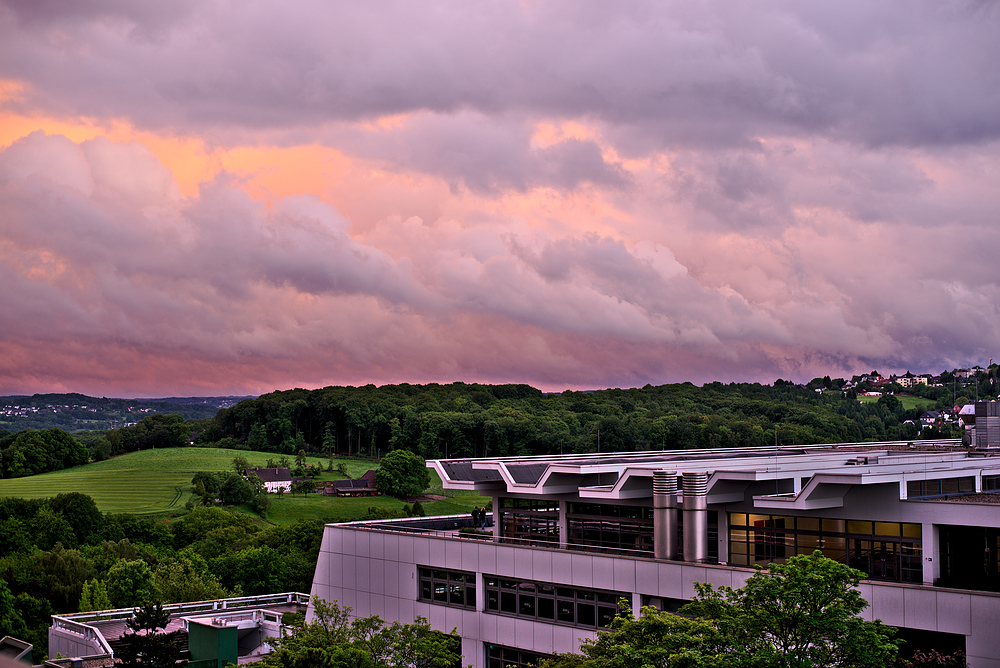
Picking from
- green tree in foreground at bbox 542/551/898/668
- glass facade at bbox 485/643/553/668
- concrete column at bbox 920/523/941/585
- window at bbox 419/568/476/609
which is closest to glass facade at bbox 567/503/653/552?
window at bbox 419/568/476/609

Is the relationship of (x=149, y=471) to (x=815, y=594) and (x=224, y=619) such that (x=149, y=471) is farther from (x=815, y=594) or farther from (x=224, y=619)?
(x=815, y=594)

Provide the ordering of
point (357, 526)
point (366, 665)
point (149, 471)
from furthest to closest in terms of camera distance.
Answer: point (149, 471), point (357, 526), point (366, 665)

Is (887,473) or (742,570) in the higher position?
(887,473)

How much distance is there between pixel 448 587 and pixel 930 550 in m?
23.2

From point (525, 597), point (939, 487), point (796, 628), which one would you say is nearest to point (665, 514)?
point (525, 597)

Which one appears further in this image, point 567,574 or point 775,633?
point 567,574

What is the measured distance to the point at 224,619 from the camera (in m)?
59.2

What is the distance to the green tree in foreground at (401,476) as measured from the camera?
17238 cm

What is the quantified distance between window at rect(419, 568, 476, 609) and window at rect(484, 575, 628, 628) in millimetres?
1172

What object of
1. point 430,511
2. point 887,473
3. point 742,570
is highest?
point 887,473

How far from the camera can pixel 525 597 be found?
4234 centimetres

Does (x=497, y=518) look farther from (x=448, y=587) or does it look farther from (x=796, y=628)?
(x=796, y=628)

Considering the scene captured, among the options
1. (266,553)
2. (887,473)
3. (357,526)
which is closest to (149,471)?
(266,553)

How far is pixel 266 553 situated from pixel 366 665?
64.7 meters
